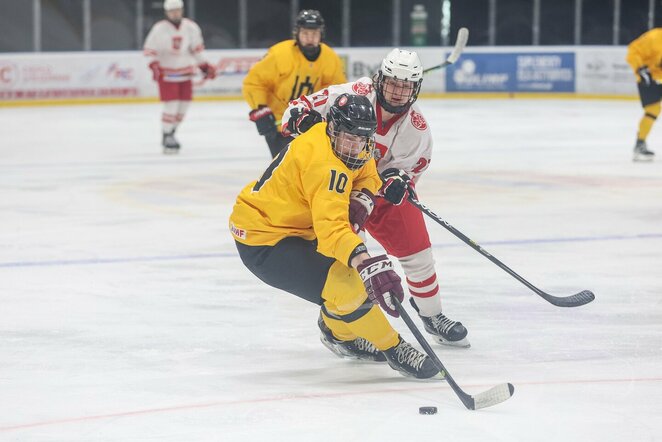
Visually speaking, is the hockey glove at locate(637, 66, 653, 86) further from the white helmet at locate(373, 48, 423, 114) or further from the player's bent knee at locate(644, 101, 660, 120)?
the white helmet at locate(373, 48, 423, 114)

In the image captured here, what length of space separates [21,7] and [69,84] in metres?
5.88

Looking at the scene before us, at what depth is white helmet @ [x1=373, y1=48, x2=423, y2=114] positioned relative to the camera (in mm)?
4344

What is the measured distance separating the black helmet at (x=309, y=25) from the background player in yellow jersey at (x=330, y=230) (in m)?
3.13

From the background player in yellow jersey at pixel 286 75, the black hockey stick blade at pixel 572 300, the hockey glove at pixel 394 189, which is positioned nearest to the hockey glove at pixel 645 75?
the background player in yellow jersey at pixel 286 75

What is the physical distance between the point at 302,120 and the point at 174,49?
7.88m

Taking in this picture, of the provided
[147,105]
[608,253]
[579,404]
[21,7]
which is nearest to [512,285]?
[608,253]

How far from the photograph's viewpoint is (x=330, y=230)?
368 cm

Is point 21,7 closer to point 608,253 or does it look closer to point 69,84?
point 69,84

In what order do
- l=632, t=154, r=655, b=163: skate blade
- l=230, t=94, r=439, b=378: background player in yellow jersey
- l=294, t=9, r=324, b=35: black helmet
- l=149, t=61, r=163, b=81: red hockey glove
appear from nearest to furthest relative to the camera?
l=230, t=94, r=439, b=378: background player in yellow jersey < l=294, t=9, r=324, b=35: black helmet < l=632, t=154, r=655, b=163: skate blade < l=149, t=61, r=163, b=81: red hockey glove

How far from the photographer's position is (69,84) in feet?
54.2

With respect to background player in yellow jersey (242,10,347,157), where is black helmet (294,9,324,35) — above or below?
above

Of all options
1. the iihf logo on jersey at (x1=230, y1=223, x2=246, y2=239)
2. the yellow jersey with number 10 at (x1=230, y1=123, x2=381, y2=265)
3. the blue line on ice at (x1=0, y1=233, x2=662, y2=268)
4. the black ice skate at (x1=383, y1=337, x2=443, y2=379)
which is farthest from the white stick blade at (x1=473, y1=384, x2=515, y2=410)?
the blue line on ice at (x1=0, y1=233, x2=662, y2=268)

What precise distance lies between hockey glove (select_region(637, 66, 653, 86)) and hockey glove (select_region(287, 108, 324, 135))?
6.61 metres

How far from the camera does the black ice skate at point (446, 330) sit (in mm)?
4516
